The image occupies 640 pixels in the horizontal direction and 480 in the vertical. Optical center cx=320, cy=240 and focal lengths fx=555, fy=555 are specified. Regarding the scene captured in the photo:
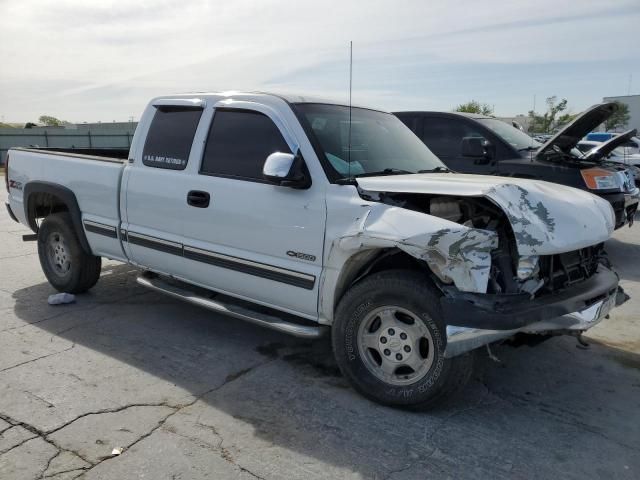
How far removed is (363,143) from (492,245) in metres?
1.51

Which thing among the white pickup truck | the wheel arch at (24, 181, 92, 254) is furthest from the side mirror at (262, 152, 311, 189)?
the wheel arch at (24, 181, 92, 254)

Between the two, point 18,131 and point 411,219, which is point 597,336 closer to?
point 411,219

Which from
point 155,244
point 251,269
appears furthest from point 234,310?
point 155,244

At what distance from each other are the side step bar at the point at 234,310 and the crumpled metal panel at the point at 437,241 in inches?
30.4

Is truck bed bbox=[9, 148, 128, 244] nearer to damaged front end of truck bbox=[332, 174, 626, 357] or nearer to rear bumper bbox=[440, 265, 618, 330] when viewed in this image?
damaged front end of truck bbox=[332, 174, 626, 357]

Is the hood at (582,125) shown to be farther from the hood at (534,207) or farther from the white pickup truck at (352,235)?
the hood at (534,207)

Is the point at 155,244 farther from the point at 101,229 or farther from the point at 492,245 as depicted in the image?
the point at 492,245

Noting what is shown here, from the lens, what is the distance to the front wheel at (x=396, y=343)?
323 cm

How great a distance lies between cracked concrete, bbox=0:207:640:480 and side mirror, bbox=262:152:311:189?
1384 millimetres

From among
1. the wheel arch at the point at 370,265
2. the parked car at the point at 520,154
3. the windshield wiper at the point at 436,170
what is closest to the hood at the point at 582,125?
the parked car at the point at 520,154

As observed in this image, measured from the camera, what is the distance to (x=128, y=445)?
121 inches

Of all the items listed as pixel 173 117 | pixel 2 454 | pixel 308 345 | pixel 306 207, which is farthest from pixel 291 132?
pixel 2 454

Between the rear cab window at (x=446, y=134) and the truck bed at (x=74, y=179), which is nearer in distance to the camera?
the truck bed at (x=74, y=179)

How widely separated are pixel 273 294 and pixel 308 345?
0.79 metres
